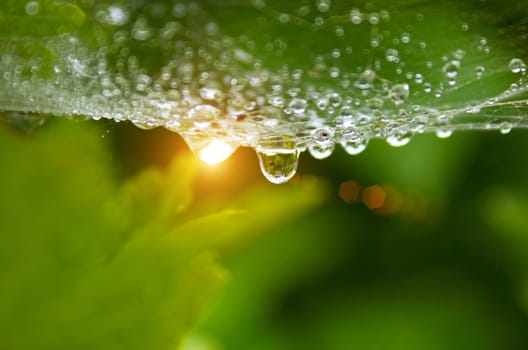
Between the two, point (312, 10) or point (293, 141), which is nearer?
point (312, 10)

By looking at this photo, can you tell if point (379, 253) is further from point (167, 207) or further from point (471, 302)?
point (167, 207)

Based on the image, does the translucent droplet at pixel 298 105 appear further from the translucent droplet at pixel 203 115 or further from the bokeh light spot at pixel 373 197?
the bokeh light spot at pixel 373 197

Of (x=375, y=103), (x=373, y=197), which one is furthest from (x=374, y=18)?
(x=373, y=197)

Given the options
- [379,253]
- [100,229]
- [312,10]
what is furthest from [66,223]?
[379,253]

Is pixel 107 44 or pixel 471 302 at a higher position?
pixel 107 44

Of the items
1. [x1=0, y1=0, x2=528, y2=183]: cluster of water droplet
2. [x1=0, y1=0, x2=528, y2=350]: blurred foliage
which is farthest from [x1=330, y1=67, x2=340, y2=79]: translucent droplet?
[x1=0, y1=0, x2=528, y2=350]: blurred foliage

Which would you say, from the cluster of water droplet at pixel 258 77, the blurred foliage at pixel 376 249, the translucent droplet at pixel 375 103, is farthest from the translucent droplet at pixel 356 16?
the blurred foliage at pixel 376 249

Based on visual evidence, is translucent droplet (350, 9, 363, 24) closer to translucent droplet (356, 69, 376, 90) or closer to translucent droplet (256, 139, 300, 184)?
translucent droplet (356, 69, 376, 90)

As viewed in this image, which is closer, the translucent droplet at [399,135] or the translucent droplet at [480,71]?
the translucent droplet at [480,71]
